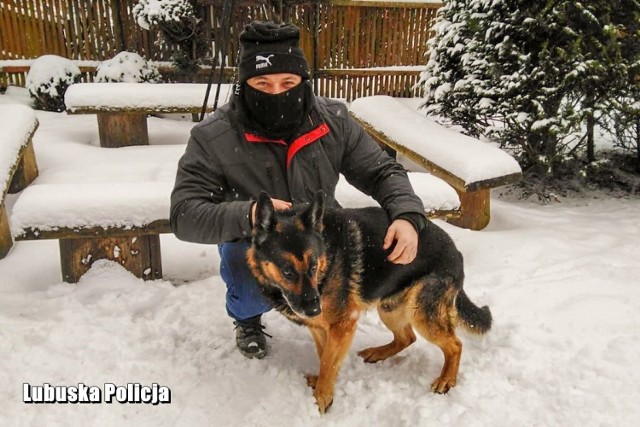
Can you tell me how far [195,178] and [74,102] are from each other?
13.1ft

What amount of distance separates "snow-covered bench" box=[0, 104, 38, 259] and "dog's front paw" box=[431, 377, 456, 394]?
3.10m

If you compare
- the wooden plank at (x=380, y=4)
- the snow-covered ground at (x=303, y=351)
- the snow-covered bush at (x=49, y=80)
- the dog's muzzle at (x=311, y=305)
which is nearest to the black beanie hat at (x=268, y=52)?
the dog's muzzle at (x=311, y=305)

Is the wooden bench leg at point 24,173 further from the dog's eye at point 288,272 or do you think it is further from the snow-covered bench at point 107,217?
the dog's eye at point 288,272

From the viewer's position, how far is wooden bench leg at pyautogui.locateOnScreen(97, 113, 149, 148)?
246 inches

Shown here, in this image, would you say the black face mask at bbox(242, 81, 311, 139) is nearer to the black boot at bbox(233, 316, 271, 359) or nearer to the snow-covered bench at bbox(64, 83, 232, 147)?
the black boot at bbox(233, 316, 271, 359)

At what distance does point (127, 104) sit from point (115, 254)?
9.75 ft

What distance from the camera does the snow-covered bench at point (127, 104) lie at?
5836 mm

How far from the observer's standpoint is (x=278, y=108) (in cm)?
262

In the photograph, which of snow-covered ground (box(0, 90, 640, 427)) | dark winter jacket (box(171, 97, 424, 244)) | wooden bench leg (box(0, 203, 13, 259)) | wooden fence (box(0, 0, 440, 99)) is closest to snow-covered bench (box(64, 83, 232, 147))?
wooden bench leg (box(0, 203, 13, 259))

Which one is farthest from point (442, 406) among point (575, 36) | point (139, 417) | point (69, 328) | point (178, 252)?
point (575, 36)

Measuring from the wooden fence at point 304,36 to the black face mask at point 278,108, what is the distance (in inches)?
244

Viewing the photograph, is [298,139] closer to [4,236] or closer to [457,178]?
[457,178]

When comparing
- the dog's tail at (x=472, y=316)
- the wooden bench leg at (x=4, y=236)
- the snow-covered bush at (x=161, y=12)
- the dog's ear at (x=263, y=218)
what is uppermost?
the snow-covered bush at (x=161, y=12)

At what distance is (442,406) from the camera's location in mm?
2492
